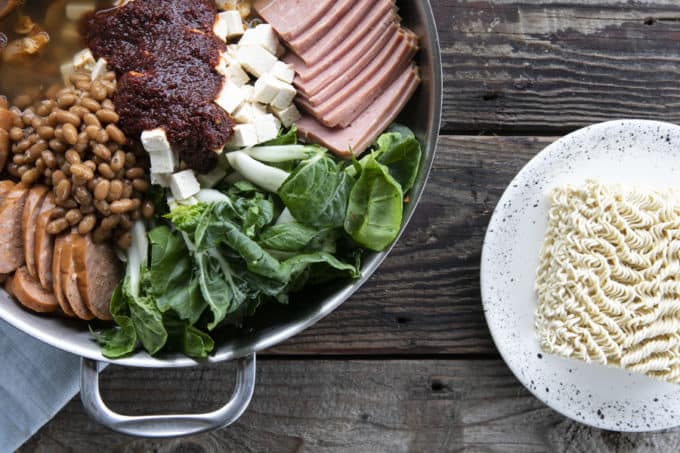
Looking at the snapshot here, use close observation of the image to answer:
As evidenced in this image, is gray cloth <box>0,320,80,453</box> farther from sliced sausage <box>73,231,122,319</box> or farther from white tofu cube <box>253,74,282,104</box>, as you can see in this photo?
white tofu cube <box>253,74,282,104</box>

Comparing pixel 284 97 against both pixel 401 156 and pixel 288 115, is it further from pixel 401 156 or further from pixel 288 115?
pixel 401 156

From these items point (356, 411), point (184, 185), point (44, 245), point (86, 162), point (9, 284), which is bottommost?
point (356, 411)

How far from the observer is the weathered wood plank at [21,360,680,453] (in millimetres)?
2373

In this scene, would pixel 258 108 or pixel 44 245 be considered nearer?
pixel 44 245

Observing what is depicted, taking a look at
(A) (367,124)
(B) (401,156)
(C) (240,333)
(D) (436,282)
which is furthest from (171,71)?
(D) (436,282)

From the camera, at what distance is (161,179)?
1.97 metres

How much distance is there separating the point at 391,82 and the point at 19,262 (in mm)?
1334

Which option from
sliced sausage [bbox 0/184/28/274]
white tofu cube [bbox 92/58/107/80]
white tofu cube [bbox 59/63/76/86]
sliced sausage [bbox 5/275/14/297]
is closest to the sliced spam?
white tofu cube [bbox 92/58/107/80]

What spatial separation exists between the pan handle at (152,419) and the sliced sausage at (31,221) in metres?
0.35

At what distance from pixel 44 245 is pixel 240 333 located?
0.67 metres

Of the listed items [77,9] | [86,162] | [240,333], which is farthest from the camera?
[77,9]

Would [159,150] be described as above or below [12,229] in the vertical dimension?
above

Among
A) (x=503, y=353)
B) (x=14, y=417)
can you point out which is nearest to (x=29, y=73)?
(x=14, y=417)

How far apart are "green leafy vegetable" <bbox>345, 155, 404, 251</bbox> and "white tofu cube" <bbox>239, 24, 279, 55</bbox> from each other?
51 cm
